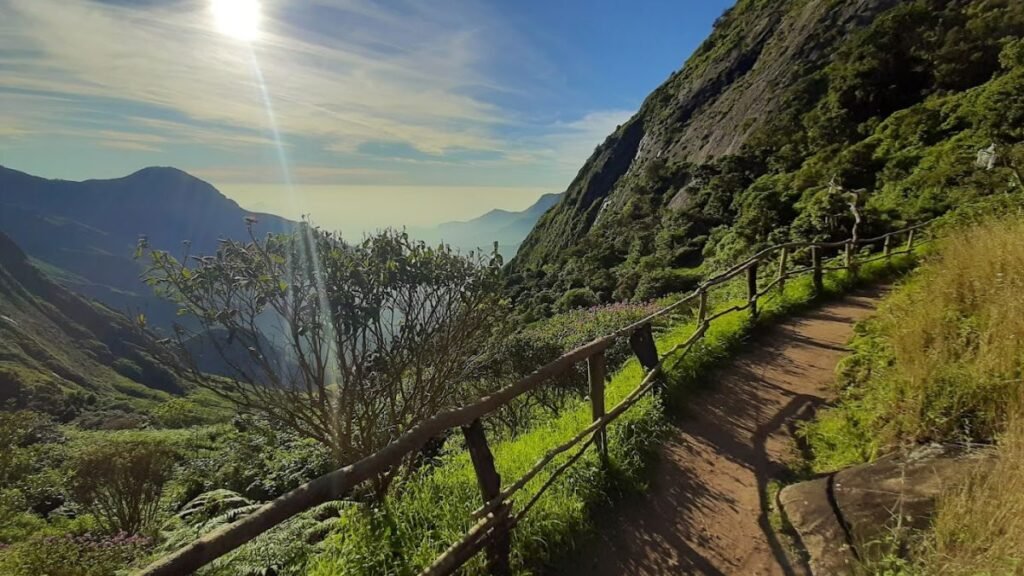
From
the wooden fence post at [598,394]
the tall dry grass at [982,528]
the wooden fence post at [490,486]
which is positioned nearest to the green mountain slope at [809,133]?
the wooden fence post at [598,394]

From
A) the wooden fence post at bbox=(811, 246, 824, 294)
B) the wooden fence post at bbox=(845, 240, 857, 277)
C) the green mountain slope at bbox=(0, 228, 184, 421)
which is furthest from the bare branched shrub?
the green mountain slope at bbox=(0, 228, 184, 421)

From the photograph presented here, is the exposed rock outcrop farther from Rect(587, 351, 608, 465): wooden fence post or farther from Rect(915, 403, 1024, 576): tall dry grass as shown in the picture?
Rect(587, 351, 608, 465): wooden fence post

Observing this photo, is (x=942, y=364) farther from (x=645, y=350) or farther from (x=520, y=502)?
(x=520, y=502)

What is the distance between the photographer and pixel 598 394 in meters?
4.62

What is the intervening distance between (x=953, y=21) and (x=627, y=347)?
41946 millimetres

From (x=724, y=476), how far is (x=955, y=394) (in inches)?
75.1

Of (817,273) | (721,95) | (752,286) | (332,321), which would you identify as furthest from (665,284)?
(721,95)

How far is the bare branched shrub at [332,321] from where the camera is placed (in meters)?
6.04

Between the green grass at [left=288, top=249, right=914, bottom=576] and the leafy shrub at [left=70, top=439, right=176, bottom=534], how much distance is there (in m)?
9.58

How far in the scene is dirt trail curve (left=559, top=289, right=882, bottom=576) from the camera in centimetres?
370

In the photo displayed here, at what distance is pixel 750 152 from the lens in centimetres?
4672

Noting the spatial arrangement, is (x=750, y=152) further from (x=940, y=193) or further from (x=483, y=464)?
(x=483, y=464)

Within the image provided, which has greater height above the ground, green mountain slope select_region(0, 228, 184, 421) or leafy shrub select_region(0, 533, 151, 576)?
leafy shrub select_region(0, 533, 151, 576)

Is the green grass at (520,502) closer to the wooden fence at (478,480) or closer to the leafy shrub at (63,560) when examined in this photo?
the wooden fence at (478,480)
